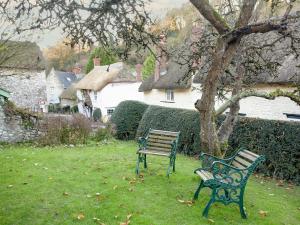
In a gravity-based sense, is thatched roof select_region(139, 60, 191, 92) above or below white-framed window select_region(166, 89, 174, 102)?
above

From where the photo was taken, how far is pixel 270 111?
61.0 feet

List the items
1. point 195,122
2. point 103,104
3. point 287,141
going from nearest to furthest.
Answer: point 287,141 < point 195,122 < point 103,104

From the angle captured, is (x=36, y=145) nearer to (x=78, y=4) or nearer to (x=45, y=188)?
(x=45, y=188)

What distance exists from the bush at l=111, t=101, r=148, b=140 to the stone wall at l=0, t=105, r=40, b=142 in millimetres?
5763

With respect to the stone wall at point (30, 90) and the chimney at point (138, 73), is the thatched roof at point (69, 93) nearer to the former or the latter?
the stone wall at point (30, 90)

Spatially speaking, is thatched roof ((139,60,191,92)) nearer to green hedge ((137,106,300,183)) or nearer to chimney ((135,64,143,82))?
green hedge ((137,106,300,183))

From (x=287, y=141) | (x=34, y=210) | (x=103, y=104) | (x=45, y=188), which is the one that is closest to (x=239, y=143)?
(x=287, y=141)

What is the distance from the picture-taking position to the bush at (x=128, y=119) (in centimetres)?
2333

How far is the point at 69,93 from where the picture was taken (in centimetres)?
6131

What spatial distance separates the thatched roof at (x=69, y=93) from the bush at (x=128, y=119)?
1466 inches

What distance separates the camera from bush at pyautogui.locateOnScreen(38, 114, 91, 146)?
61.8 ft

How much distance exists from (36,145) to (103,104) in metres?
28.2

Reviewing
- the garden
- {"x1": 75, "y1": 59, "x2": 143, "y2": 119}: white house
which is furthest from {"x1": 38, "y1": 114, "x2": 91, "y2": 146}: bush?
{"x1": 75, "y1": 59, "x2": 143, "y2": 119}: white house

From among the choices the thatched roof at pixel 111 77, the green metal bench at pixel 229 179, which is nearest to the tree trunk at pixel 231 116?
the green metal bench at pixel 229 179
